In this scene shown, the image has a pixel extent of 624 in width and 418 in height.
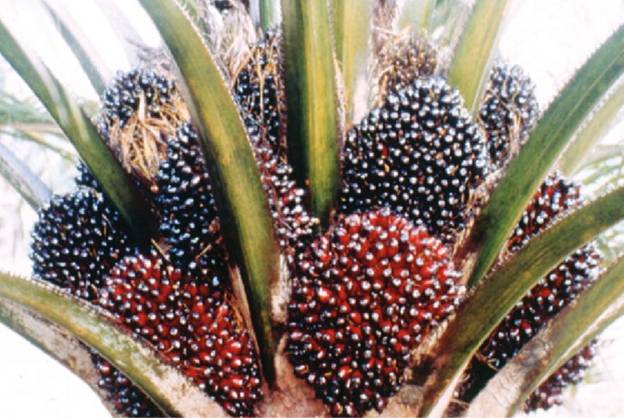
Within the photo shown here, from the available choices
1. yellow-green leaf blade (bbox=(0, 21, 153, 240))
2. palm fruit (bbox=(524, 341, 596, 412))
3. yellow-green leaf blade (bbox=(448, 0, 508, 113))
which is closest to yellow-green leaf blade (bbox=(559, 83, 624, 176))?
yellow-green leaf blade (bbox=(448, 0, 508, 113))

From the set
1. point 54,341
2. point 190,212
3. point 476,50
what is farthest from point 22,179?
point 476,50

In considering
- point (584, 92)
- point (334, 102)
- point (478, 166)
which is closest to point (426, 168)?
point (478, 166)

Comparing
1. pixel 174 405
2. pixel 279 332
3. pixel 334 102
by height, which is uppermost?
pixel 334 102

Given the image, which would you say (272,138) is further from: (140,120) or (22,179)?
(22,179)

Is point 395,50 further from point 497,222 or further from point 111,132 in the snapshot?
point 111,132

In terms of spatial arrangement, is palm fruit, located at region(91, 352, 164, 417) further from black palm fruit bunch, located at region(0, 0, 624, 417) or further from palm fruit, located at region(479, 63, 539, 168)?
palm fruit, located at region(479, 63, 539, 168)
